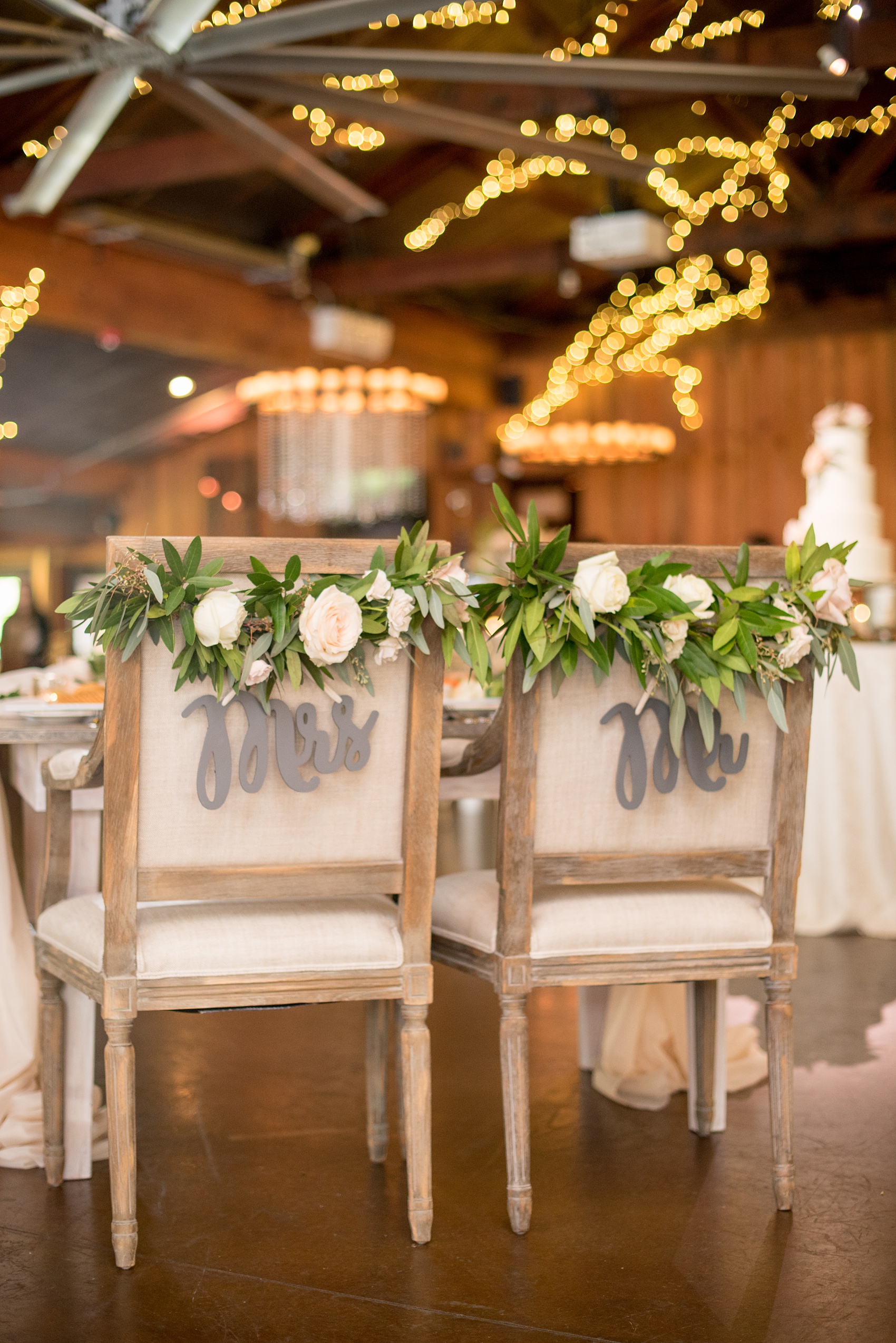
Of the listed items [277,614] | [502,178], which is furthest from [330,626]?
[502,178]

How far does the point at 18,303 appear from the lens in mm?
7676

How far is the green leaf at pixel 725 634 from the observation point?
7.30ft

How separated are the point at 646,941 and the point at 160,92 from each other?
9.35ft

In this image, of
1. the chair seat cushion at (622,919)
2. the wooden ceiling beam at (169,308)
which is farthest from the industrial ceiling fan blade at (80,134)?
the wooden ceiling beam at (169,308)

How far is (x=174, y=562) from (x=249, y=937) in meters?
0.61

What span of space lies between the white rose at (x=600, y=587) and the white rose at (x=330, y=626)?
37 centimetres

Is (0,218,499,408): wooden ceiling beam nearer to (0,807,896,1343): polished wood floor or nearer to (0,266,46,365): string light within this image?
(0,266,46,365): string light

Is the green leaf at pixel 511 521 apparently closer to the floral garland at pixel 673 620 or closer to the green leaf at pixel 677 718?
the floral garland at pixel 673 620

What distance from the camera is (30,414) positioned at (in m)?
9.19

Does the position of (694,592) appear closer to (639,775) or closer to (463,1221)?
(639,775)

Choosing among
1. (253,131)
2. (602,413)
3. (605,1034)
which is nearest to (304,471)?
(602,413)

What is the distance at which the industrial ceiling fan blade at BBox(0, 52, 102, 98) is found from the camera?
11.8 feet

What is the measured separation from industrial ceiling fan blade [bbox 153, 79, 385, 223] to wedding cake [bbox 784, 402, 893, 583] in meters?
2.01

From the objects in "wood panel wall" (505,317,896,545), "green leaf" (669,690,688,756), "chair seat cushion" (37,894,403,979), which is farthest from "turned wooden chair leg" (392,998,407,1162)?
"wood panel wall" (505,317,896,545)
